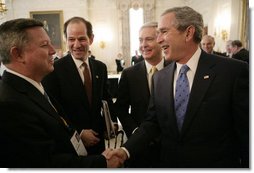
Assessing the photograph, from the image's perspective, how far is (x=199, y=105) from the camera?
59.9 inches

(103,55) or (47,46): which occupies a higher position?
(47,46)

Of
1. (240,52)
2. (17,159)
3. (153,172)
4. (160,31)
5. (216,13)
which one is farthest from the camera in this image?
(216,13)

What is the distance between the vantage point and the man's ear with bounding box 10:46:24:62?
138 cm

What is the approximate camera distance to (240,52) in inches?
222

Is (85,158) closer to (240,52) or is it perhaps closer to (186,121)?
(186,121)

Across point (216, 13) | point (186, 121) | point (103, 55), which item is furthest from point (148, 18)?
point (186, 121)

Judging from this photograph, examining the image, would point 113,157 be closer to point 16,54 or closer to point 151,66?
point 16,54

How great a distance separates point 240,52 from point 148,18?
794 cm

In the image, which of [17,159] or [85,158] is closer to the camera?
[17,159]

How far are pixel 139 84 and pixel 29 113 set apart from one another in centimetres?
109

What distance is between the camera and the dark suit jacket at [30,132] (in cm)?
122

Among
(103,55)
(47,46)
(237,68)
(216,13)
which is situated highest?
(216,13)

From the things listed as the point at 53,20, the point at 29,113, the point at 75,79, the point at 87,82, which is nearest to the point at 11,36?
the point at 29,113

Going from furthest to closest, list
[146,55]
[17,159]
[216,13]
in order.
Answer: [216,13] < [146,55] < [17,159]
